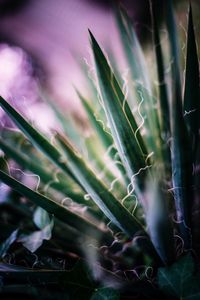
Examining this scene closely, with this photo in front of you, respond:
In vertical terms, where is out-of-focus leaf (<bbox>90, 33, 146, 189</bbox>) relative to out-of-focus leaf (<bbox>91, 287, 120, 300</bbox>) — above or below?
above

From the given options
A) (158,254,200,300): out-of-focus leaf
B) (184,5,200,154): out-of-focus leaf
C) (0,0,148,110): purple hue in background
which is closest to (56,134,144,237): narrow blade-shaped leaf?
(158,254,200,300): out-of-focus leaf

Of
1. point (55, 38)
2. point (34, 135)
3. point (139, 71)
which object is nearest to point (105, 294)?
point (34, 135)

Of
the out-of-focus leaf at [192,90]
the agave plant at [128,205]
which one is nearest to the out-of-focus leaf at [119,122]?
the agave plant at [128,205]

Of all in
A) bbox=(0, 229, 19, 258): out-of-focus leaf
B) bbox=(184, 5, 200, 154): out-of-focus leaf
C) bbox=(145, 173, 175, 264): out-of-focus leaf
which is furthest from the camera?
bbox=(0, 229, 19, 258): out-of-focus leaf

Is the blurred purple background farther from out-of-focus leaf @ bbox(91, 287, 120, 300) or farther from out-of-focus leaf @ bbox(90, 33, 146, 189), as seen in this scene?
out-of-focus leaf @ bbox(91, 287, 120, 300)

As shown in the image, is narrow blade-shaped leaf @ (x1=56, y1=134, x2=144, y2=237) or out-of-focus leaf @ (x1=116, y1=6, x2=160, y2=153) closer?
narrow blade-shaped leaf @ (x1=56, y1=134, x2=144, y2=237)

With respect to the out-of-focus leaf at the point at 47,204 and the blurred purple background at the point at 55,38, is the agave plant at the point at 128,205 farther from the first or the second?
the blurred purple background at the point at 55,38

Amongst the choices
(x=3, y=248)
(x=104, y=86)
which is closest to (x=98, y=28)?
(x=104, y=86)
